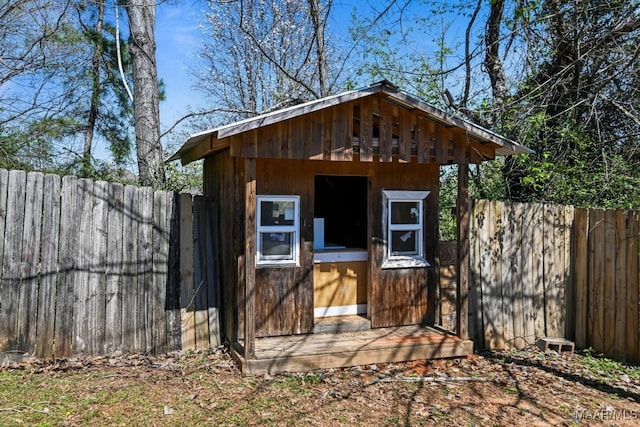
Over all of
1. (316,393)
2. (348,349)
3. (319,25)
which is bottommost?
(316,393)

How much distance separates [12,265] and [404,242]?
15.8 feet

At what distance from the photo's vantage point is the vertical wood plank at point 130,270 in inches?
213

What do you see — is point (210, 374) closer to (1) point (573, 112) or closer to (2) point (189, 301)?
(2) point (189, 301)

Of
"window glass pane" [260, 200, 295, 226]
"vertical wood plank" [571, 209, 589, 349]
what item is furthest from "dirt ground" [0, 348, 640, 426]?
"window glass pane" [260, 200, 295, 226]

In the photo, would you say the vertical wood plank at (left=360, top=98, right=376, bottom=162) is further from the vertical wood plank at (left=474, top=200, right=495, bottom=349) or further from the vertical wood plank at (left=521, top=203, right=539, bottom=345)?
the vertical wood plank at (left=521, top=203, right=539, bottom=345)

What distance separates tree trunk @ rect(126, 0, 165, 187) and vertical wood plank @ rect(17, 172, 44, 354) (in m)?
4.66

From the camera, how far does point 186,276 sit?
19.2ft

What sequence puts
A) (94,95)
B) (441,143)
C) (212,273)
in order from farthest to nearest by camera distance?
(94,95) < (212,273) < (441,143)

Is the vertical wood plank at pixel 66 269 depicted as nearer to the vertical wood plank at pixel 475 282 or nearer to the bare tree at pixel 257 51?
the vertical wood plank at pixel 475 282

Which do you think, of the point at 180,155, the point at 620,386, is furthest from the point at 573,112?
the point at 180,155

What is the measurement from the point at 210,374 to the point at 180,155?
11.6 ft

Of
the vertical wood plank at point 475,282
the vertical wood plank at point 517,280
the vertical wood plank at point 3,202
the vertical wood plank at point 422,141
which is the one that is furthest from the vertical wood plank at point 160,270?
the vertical wood plank at point 517,280

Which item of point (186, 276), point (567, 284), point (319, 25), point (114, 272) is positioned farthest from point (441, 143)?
point (319, 25)

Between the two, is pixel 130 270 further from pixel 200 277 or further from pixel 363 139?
pixel 363 139
